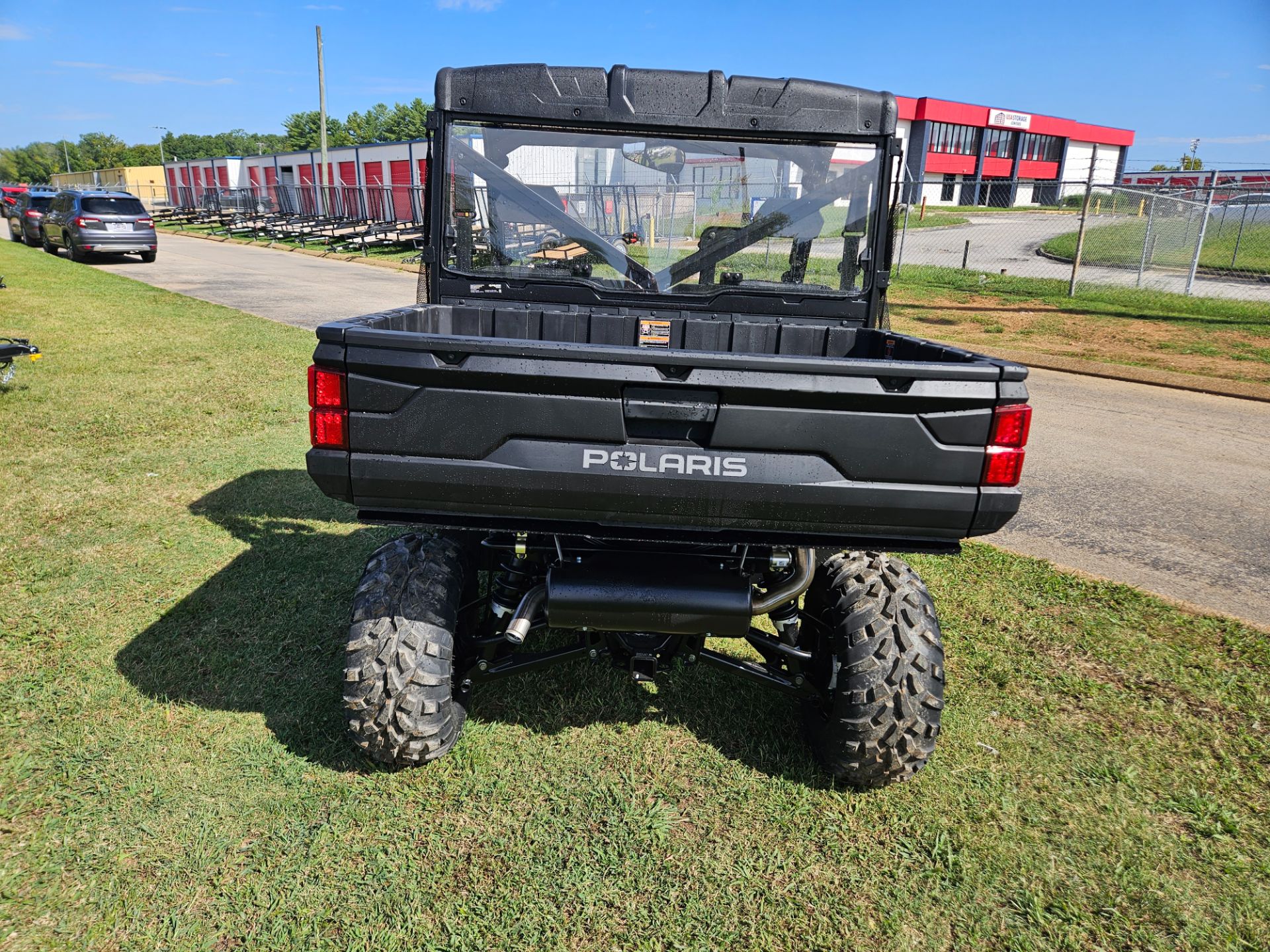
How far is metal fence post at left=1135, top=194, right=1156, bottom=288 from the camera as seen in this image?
17016mm

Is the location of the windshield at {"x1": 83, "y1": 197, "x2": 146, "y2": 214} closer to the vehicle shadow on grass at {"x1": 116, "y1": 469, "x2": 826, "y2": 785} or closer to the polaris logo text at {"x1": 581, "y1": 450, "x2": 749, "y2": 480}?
the vehicle shadow on grass at {"x1": 116, "y1": 469, "x2": 826, "y2": 785}

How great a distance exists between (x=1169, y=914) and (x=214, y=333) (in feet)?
40.8

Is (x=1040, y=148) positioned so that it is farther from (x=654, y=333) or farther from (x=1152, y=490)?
(x=654, y=333)

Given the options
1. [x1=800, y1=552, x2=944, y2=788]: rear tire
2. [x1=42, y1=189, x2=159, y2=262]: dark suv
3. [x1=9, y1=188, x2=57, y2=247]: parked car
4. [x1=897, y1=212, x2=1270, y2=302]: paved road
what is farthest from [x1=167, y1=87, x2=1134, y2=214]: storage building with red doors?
[x1=800, y1=552, x2=944, y2=788]: rear tire

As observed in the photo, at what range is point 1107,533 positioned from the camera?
5.72 m

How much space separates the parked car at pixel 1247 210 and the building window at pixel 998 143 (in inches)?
1495

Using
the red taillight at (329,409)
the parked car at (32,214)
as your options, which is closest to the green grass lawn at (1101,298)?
the red taillight at (329,409)

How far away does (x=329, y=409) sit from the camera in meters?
2.58

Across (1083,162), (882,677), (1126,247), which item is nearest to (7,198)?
(1126,247)

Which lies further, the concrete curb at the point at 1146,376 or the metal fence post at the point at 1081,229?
the metal fence post at the point at 1081,229

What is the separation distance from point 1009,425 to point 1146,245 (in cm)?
1851

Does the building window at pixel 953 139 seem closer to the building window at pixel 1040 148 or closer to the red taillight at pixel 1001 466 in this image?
the building window at pixel 1040 148

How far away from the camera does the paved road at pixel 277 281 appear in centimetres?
1487

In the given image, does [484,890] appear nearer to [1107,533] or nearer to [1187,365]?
[1107,533]
